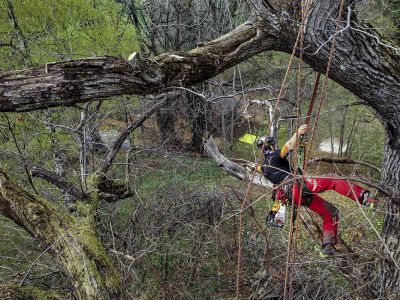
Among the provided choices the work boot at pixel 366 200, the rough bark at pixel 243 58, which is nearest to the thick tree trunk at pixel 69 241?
the rough bark at pixel 243 58

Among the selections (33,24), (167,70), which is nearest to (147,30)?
(33,24)

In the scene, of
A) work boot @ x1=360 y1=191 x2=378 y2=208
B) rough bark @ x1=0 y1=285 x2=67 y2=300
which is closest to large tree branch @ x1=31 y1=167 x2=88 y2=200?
rough bark @ x1=0 y1=285 x2=67 y2=300

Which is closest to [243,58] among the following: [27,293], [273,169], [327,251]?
[273,169]

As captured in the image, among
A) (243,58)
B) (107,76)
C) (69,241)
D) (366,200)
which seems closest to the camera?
(107,76)

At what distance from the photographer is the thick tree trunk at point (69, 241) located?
92.8 inches

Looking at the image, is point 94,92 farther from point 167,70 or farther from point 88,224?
point 88,224

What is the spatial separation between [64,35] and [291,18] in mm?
6539

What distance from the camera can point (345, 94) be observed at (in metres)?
11.5

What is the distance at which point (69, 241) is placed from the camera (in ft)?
8.67

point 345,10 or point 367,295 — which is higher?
point 345,10

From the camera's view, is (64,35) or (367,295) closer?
(367,295)

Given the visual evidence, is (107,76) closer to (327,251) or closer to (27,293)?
(27,293)

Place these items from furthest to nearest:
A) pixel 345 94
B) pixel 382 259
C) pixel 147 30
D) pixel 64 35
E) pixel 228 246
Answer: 1. pixel 147 30
2. pixel 345 94
3. pixel 64 35
4. pixel 228 246
5. pixel 382 259

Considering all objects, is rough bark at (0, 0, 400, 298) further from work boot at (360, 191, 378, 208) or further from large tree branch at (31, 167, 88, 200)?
large tree branch at (31, 167, 88, 200)
